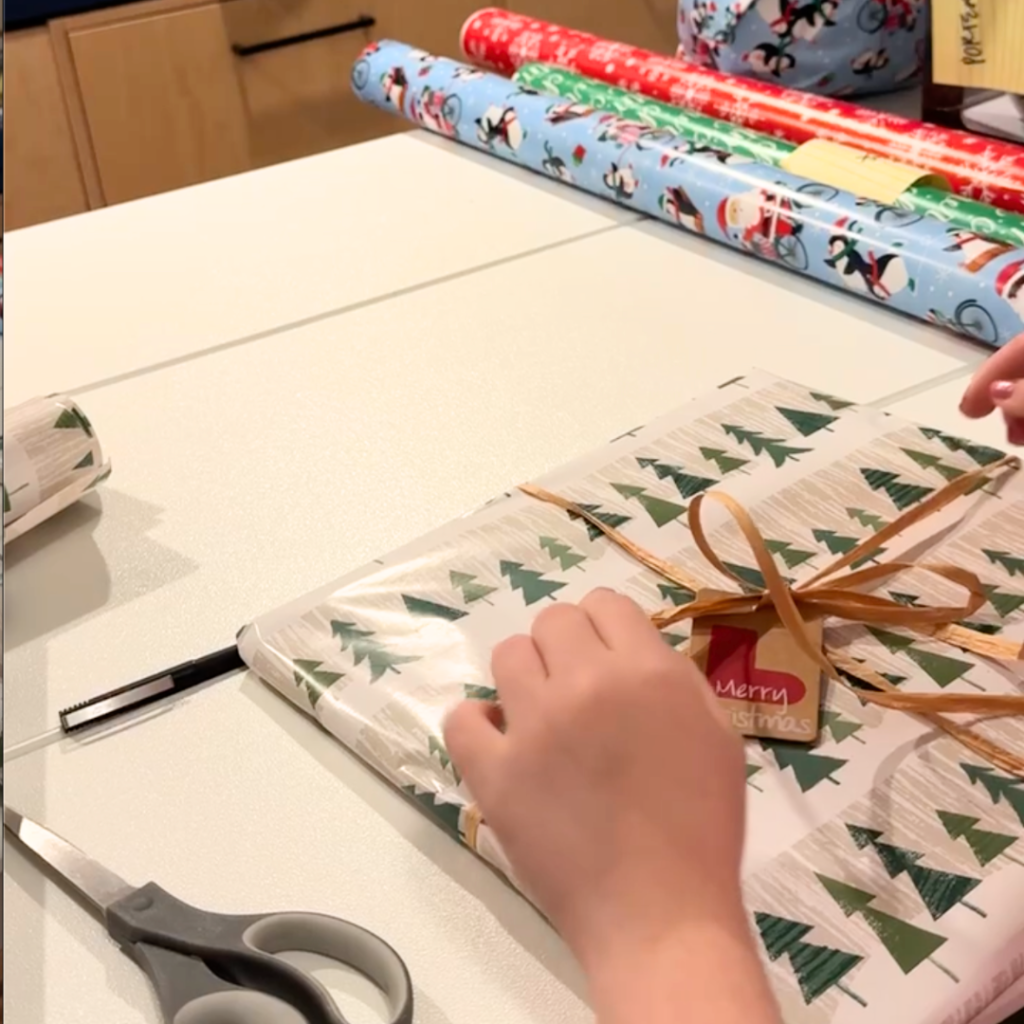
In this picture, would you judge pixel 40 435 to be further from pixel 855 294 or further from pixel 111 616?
pixel 855 294

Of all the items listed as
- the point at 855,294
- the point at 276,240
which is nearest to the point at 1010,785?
the point at 855,294

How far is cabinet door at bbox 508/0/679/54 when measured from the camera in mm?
2057

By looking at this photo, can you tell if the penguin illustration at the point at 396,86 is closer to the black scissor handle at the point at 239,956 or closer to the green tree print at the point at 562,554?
the green tree print at the point at 562,554

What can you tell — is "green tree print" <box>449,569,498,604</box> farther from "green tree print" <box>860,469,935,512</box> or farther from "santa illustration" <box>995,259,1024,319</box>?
"santa illustration" <box>995,259,1024,319</box>

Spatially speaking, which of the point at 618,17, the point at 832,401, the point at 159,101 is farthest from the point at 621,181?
the point at 618,17

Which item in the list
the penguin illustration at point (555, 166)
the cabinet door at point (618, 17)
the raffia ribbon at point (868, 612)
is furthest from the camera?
the cabinet door at point (618, 17)

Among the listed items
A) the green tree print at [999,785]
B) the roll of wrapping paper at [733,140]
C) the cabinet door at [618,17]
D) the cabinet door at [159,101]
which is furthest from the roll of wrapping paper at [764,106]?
the cabinet door at [618,17]

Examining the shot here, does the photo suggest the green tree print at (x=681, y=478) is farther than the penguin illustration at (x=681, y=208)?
No

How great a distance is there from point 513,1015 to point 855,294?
516 mm

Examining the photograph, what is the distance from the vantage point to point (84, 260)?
3.03ft

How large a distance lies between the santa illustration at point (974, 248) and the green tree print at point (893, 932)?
41 cm

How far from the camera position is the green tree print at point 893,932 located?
1.21 ft

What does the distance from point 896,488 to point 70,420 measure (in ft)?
1.19

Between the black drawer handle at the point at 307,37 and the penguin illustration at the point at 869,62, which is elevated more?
the penguin illustration at the point at 869,62
